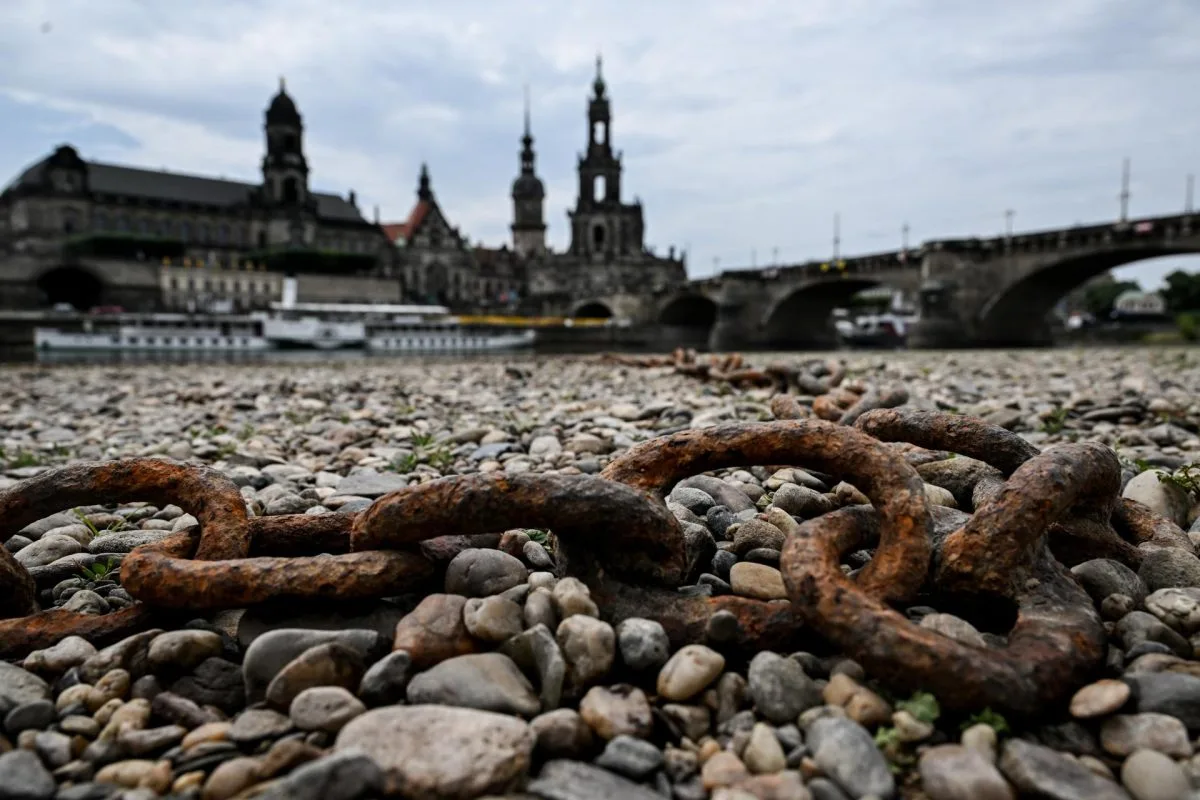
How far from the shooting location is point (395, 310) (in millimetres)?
51312

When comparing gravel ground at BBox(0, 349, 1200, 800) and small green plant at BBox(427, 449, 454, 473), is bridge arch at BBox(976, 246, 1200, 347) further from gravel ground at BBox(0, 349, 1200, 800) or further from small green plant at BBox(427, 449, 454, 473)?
→ gravel ground at BBox(0, 349, 1200, 800)

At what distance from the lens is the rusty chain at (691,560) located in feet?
4.21

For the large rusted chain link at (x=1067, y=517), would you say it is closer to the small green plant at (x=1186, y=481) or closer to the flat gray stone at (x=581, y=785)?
the small green plant at (x=1186, y=481)

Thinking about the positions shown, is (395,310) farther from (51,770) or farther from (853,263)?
(51,770)

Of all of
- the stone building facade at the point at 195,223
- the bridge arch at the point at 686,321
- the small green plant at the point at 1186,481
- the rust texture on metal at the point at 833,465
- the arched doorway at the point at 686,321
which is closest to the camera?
the rust texture on metal at the point at 833,465

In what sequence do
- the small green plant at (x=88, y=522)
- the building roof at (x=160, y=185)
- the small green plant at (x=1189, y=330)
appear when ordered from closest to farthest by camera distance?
the small green plant at (x=88, y=522), the small green plant at (x=1189, y=330), the building roof at (x=160, y=185)

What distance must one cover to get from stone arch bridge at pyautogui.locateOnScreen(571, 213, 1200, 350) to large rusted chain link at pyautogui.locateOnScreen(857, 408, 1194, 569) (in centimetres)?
2938

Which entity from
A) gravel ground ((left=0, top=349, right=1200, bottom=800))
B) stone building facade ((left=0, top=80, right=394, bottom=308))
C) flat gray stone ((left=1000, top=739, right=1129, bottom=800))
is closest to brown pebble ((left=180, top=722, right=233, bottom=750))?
gravel ground ((left=0, top=349, right=1200, bottom=800))

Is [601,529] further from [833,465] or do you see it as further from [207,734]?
[207,734]

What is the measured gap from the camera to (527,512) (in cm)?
143

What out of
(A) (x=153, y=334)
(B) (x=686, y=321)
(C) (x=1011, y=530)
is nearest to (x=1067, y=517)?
(C) (x=1011, y=530)

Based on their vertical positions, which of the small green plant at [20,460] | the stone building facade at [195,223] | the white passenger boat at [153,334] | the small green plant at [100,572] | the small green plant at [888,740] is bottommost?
the small green plant at [20,460]

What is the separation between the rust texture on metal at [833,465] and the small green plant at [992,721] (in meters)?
0.22

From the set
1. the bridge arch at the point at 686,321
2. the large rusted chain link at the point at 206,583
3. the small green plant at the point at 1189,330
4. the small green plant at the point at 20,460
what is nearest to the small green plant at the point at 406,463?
the large rusted chain link at the point at 206,583
